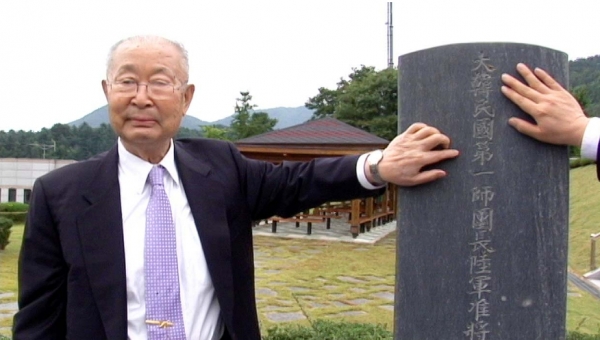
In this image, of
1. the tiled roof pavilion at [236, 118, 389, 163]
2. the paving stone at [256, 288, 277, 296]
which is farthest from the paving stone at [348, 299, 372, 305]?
the tiled roof pavilion at [236, 118, 389, 163]

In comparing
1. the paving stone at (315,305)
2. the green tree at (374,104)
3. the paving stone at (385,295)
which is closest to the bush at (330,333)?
the paving stone at (315,305)

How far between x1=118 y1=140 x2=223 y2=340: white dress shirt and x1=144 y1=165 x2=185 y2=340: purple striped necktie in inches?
1.0

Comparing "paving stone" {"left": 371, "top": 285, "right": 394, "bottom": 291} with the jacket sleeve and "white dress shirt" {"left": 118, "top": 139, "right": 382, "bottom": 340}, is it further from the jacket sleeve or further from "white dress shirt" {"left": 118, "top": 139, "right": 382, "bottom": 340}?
the jacket sleeve

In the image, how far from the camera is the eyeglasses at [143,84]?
175 cm

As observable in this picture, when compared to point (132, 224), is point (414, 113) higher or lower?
higher

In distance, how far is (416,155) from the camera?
5.97ft

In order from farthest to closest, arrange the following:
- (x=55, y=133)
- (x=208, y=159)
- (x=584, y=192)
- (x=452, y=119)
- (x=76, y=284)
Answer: (x=55, y=133)
(x=584, y=192)
(x=208, y=159)
(x=452, y=119)
(x=76, y=284)

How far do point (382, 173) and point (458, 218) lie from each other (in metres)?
0.29

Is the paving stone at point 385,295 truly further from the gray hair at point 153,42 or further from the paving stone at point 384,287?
the gray hair at point 153,42

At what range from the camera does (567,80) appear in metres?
1.86

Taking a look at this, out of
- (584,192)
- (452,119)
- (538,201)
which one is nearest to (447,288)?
(538,201)

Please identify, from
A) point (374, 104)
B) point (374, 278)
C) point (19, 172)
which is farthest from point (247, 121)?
point (374, 278)

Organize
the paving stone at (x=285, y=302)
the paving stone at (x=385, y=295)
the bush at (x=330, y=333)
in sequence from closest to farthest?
the bush at (x=330, y=333), the paving stone at (x=285, y=302), the paving stone at (x=385, y=295)

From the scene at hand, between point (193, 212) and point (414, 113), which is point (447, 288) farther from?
point (193, 212)
